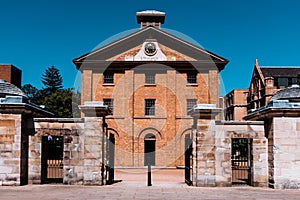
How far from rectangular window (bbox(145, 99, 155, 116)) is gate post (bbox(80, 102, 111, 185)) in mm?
20504

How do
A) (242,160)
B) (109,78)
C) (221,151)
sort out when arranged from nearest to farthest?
1. (221,151)
2. (242,160)
3. (109,78)

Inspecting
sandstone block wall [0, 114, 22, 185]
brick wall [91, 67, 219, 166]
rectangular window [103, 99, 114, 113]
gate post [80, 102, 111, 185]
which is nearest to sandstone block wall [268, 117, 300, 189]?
gate post [80, 102, 111, 185]

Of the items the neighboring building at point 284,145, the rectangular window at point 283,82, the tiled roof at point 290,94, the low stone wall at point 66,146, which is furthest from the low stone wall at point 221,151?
the rectangular window at point 283,82

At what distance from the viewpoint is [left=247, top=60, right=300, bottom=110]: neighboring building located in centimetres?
5510

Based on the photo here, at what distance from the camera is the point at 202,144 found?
16.6 m

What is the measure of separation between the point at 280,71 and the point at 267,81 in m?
7.18

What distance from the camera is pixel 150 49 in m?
37.4

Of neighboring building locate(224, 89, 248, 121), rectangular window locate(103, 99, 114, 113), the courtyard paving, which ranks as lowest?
the courtyard paving

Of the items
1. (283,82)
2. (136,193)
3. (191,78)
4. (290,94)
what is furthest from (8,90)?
(283,82)

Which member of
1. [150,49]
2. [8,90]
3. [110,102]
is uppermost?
[150,49]

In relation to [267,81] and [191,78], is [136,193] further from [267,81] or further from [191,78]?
[267,81]

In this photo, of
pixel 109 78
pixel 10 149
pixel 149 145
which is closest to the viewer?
pixel 10 149

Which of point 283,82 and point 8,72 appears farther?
point 283,82

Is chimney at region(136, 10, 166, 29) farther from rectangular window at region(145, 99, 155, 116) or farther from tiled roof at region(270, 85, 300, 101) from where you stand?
tiled roof at region(270, 85, 300, 101)
